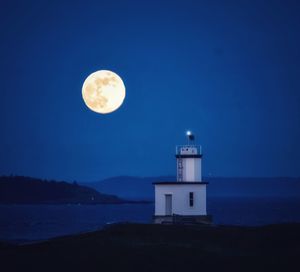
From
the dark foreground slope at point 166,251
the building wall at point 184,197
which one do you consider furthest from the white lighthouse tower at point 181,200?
the dark foreground slope at point 166,251

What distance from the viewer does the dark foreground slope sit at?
29.8 meters

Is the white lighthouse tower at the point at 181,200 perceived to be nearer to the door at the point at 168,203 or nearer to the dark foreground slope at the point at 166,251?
the door at the point at 168,203

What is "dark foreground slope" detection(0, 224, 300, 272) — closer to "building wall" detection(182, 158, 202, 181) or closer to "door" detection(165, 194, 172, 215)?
"door" detection(165, 194, 172, 215)

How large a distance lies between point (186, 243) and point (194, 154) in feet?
45.7

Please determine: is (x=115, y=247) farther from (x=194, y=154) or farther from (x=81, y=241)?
(x=194, y=154)

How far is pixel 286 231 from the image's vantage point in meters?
40.3

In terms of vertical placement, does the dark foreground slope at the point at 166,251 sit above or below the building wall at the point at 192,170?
below

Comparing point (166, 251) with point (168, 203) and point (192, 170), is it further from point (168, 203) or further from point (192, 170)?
point (192, 170)

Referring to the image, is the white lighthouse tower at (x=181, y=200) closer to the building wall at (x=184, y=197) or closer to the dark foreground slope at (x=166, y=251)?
the building wall at (x=184, y=197)

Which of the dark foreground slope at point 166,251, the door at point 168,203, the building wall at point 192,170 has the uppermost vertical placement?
the building wall at point 192,170

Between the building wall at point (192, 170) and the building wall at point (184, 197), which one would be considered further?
the building wall at point (192, 170)

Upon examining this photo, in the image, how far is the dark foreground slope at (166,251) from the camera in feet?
97.8

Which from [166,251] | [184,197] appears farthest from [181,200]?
[166,251]

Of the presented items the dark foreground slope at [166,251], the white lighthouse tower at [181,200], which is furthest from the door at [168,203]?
the dark foreground slope at [166,251]
